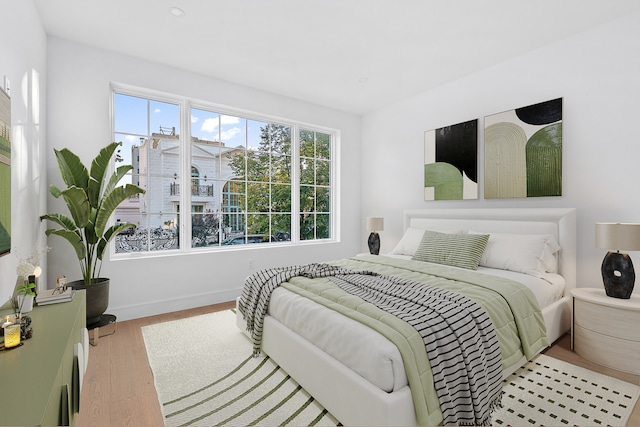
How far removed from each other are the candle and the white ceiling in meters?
2.40

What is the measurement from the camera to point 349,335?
1657 millimetres

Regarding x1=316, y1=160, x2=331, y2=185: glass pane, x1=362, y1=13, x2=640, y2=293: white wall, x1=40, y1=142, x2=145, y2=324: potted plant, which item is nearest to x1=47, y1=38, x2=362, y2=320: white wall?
x1=40, y1=142, x2=145, y2=324: potted plant

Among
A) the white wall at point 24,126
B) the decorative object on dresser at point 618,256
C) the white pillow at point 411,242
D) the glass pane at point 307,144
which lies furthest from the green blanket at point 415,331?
the glass pane at point 307,144

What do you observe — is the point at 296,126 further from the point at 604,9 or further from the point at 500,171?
the point at 604,9

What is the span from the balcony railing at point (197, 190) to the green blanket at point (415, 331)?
191 cm

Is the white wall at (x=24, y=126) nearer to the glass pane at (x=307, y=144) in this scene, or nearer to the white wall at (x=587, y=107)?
the glass pane at (x=307, y=144)

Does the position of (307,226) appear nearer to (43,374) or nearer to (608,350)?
(608,350)

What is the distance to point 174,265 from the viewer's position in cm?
346

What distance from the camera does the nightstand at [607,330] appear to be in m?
2.13

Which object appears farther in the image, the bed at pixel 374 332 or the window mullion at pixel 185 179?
the window mullion at pixel 185 179

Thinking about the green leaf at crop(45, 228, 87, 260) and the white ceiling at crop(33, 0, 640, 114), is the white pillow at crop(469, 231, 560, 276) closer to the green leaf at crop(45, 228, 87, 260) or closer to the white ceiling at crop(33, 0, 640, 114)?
the white ceiling at crop(33, 0, 640, 114)

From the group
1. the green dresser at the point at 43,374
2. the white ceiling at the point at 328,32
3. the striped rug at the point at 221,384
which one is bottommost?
the striped rug at the point at 221,384

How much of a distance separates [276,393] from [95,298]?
1.77 metres

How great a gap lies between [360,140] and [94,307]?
4.16 meters
